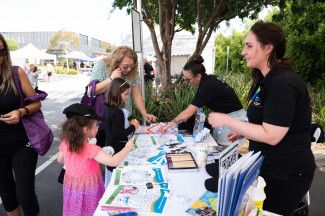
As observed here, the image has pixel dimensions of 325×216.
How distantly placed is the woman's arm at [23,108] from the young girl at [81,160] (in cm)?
40

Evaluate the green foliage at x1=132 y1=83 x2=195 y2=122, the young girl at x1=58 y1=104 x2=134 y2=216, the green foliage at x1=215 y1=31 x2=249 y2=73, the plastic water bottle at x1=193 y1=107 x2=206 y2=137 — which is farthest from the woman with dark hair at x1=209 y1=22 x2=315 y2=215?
the green foliage at x1=215 y1=31 x2=249 y2=73

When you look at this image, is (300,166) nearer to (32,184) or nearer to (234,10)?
(32,184)

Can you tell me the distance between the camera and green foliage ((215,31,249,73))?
15062 millimetres

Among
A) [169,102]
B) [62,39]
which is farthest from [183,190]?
[62,39]

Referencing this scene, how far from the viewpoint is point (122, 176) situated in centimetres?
210

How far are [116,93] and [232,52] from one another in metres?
14.4

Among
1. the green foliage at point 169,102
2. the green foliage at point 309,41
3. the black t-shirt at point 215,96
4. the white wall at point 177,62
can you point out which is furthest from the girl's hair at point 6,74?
the white wall at point 177,62

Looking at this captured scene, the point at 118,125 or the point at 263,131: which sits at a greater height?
the point at 263,131

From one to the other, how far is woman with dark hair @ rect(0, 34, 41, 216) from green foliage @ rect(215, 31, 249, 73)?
12.2 metres

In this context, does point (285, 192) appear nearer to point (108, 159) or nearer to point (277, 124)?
point (277, 124)

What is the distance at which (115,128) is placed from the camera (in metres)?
2.71

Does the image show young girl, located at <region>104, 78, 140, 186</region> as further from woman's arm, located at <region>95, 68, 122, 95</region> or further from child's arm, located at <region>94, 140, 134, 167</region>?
child's arm, located at <region>94, 140, 134, 167</region>

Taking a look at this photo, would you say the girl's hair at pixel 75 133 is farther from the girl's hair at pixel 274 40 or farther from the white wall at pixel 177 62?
the white wall at pixel 177 62

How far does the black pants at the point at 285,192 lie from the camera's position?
65.1 inches
